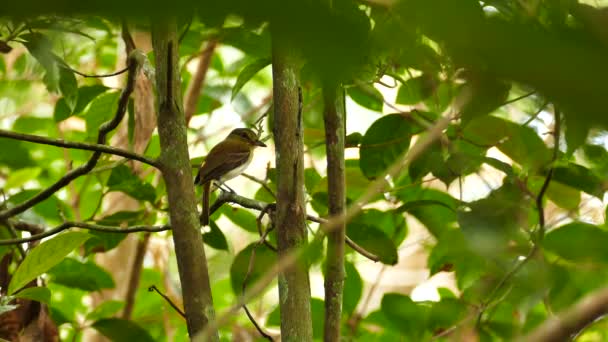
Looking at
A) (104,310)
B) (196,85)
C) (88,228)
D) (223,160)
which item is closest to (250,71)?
(88,228)

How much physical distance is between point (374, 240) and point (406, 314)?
261 mm

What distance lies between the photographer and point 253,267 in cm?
249

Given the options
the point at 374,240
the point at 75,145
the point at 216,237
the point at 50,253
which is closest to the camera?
the point at 75,145

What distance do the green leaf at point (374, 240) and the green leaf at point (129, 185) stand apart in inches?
26.7

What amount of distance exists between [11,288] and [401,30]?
191cm

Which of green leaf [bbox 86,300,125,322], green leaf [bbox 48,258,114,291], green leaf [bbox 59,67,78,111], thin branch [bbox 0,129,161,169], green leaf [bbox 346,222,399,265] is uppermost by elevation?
green leaf [bbox 59,67,78,111]

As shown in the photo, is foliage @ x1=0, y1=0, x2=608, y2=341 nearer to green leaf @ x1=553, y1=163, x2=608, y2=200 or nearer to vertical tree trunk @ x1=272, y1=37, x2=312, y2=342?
green leaf @ x1=553, y1=163, x2=608, y2=200

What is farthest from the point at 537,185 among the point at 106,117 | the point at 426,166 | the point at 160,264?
the point at 160,264

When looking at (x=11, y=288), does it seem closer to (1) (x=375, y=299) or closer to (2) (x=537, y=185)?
(2) (x=537, y=185)

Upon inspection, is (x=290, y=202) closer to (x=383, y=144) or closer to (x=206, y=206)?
(x=383, y=144)

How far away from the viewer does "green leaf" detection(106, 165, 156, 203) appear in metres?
2.65

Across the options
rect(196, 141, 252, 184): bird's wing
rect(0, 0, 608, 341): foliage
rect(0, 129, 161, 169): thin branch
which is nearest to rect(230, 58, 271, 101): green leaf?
rect(0, 0, 608, 341): foliage

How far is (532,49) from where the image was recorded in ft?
0.73

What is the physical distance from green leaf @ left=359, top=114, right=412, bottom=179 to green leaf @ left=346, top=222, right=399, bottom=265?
6.5 inches
